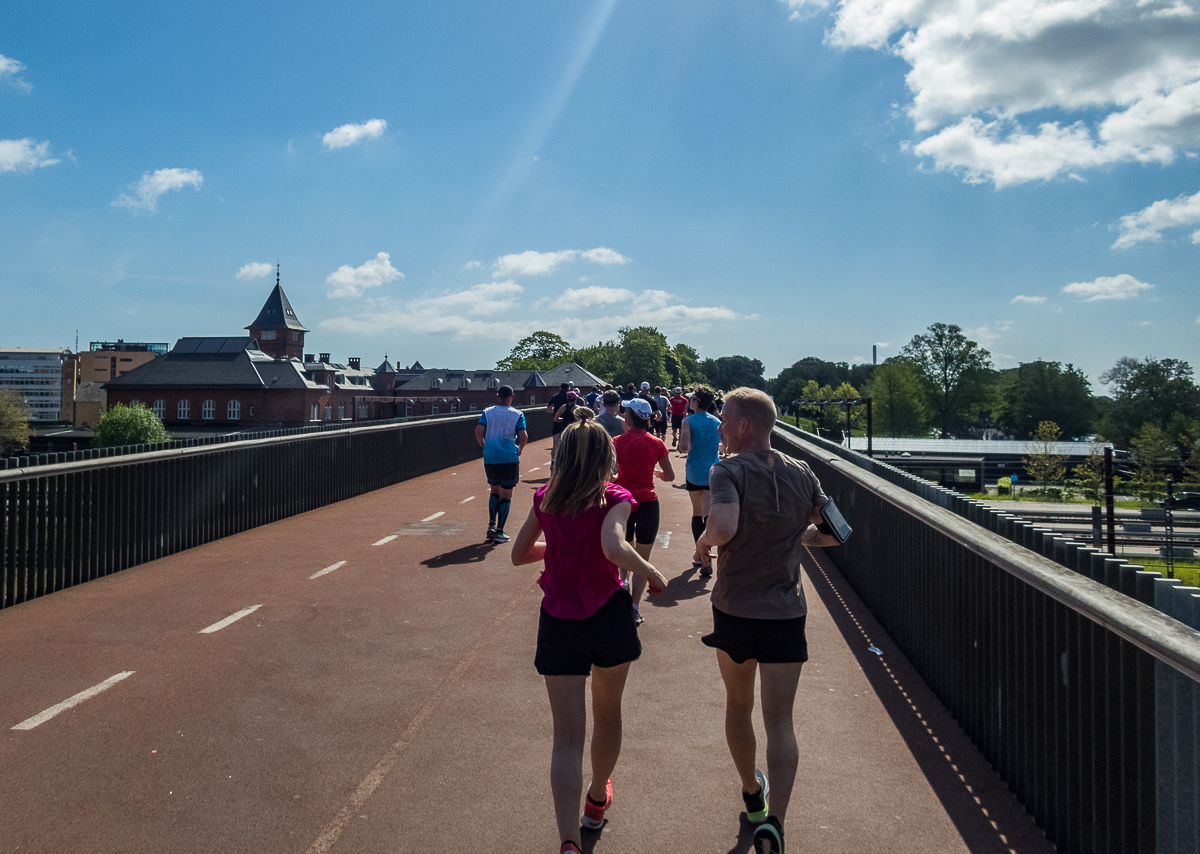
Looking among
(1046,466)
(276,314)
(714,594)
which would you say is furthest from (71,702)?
(276,314)

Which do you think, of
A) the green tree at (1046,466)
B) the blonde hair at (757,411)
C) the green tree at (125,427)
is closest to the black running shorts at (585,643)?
the blonde hair at (757,411)

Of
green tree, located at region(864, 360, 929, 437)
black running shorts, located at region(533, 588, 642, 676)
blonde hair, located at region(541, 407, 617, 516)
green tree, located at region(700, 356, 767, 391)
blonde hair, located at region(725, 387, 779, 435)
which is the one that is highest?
green tree, located at region(700, 356, 767, 391)

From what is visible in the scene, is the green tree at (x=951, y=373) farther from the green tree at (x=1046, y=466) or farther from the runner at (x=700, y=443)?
the runner at (x=700, y=443)

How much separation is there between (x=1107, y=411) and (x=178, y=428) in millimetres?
112246

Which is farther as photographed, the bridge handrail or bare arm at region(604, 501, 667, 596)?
bare arm at region(604, 501, 667, 596)

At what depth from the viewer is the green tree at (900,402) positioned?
369 feet

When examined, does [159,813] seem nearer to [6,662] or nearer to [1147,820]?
[6,662]

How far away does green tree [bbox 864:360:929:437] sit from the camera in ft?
369

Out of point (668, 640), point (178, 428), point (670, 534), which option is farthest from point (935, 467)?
point (178, 428)

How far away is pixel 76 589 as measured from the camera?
24.7ft

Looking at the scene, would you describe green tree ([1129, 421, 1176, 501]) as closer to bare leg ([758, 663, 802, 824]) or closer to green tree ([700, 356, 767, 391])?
bare leg ([758, 663, 802, 824])

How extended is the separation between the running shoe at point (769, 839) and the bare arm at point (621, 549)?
0.98 meters

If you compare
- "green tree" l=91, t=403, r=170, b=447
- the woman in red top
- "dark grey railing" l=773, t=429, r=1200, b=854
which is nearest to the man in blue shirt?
the woman in red top

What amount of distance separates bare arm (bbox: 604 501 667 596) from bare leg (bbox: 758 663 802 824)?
0.59m
